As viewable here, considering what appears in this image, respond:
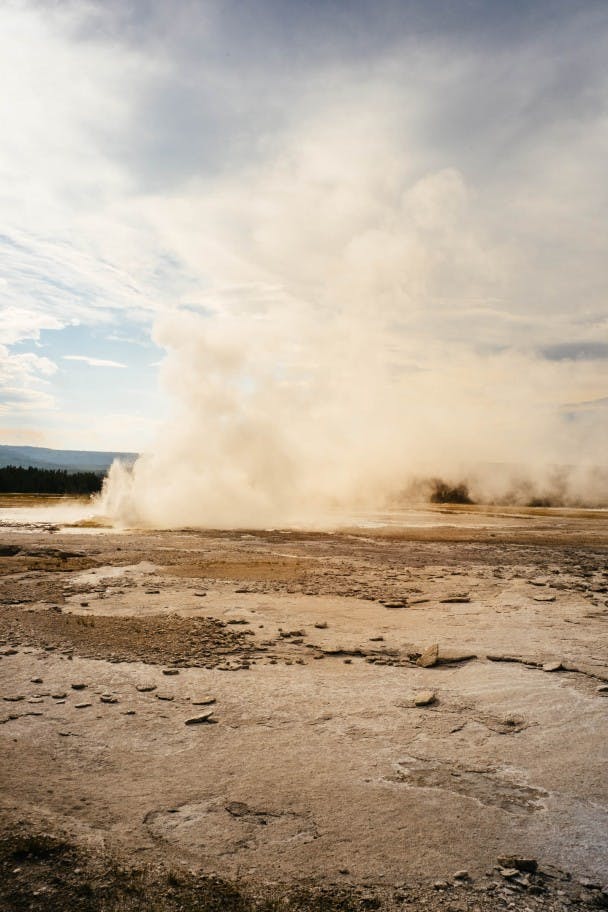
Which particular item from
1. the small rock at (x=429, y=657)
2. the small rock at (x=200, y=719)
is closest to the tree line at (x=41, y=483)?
the small rock at (x=429, y=657)

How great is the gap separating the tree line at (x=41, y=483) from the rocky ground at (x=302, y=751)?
2248 inches

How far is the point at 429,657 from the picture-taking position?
8648 millimetres

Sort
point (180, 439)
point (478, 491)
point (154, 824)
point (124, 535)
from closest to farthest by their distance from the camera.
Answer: point (154, 824)
point (124, 535)
point (180, 439)
point (478, 491)

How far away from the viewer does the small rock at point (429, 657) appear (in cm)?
849

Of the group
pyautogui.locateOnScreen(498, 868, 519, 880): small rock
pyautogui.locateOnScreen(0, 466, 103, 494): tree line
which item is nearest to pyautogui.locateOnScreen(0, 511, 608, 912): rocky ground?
pyautogui.locateOnScreen(498, 868, 519, 880): small rock

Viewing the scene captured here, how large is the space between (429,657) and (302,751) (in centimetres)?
351

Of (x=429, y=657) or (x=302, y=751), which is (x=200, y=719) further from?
(x=429, y=657)

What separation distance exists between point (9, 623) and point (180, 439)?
932 inches

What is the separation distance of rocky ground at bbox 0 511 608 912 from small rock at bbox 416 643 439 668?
39mm

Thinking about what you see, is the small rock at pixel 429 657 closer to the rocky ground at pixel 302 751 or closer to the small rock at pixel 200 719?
the rocky ground at pixel 302 751

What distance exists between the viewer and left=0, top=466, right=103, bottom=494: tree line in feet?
215

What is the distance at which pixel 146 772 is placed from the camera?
5.33 metres

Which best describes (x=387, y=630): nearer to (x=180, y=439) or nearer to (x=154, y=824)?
(x=154, y=824)

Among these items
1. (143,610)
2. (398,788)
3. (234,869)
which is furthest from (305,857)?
(143,610)
